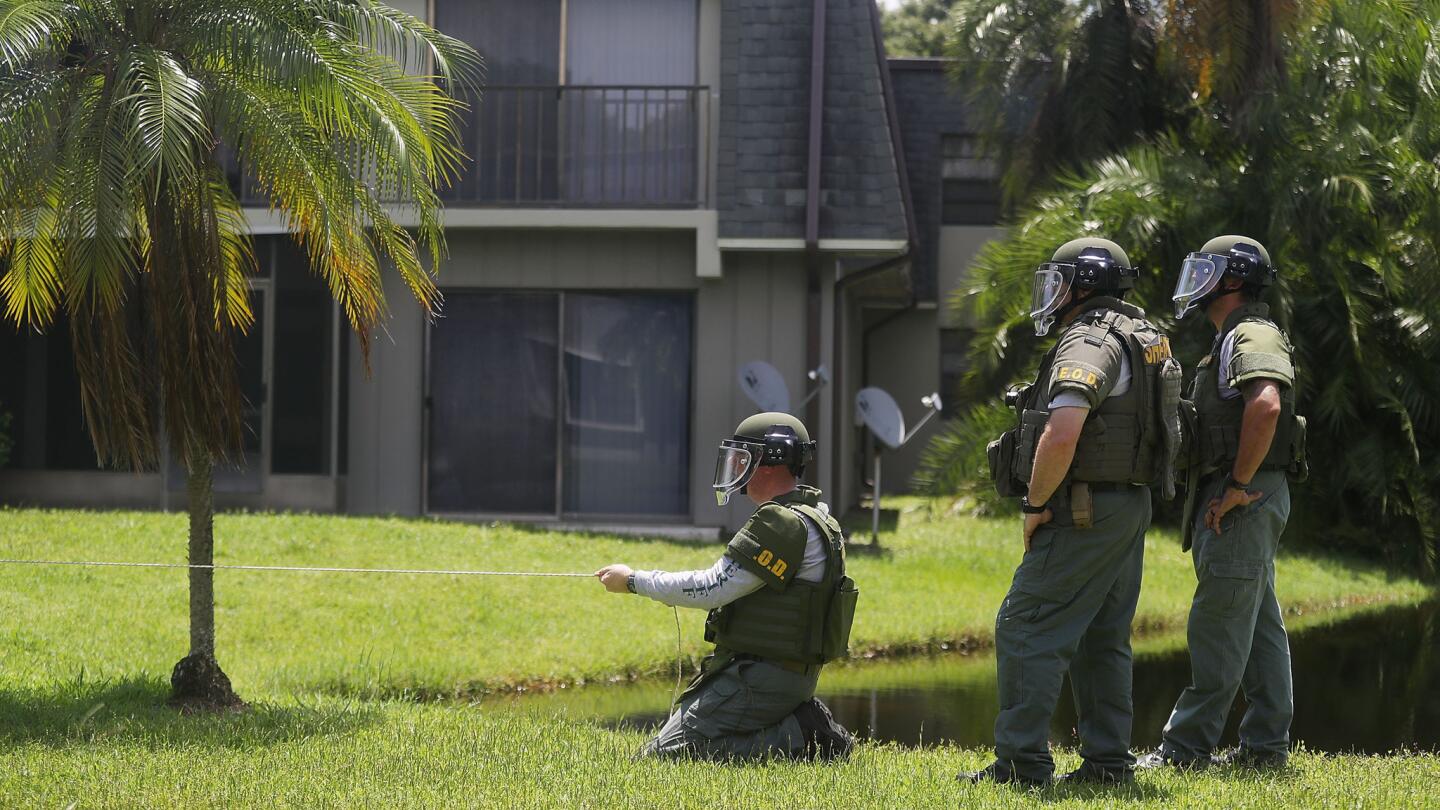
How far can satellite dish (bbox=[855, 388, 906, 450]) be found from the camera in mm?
15422

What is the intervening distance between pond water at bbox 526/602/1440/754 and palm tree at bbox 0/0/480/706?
258 centimetres

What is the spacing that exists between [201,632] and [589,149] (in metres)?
8.80

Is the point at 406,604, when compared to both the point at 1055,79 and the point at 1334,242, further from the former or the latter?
the point at 1055,79

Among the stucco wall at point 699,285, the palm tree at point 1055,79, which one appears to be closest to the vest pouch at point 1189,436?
the stucco wall at point 699,285

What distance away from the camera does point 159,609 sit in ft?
33.4

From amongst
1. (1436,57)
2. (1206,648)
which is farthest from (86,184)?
(1436,57)

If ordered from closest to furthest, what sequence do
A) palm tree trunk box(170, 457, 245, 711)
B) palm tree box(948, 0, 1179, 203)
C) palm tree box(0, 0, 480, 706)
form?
palm tree box(0, 0, 480, 706) → palm tree trunk box(170, 457, 245, 711) → palm tree box(948, 0, 1179, 203)

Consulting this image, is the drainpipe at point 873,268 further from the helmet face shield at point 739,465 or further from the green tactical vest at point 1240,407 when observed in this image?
the helmet face shield at point 739,465

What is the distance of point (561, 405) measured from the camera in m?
15.8

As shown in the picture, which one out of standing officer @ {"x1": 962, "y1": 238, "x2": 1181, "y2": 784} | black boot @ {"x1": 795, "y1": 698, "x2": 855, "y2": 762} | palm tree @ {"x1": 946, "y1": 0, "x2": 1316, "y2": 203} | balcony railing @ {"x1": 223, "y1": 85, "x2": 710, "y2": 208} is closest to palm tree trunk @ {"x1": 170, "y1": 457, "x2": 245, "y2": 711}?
black boot @ {"x1": 795, "y1": 698, "x2": 855, "y2": 762}

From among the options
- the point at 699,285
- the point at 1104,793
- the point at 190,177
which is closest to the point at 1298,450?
the point at 1104,793

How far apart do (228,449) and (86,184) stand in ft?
5.02

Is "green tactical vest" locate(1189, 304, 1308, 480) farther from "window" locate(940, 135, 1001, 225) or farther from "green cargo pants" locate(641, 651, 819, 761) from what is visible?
"window" locate(940, 135, 1001, 225)

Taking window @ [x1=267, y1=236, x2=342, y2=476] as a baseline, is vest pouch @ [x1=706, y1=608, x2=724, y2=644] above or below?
below
